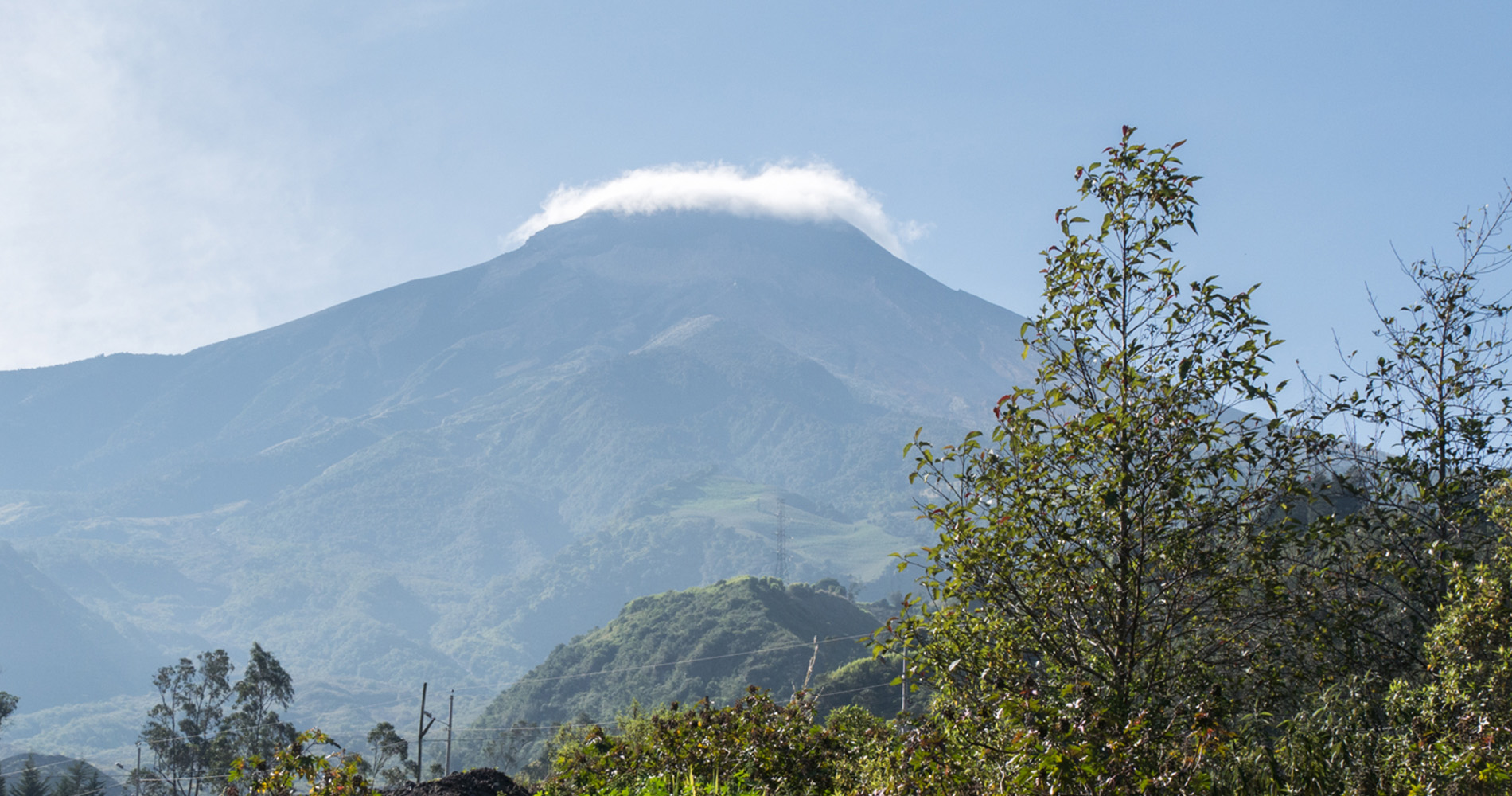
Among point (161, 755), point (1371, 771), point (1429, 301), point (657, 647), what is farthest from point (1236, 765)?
point (657, 647)

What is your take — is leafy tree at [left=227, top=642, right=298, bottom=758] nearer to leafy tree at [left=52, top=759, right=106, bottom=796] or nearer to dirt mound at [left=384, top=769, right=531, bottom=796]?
leafy tree at [left=52, top=759, right=106, bottom=796]

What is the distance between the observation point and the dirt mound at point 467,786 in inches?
375

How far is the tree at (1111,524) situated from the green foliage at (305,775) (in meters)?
4.03

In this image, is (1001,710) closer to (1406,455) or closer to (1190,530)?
(1190,530)

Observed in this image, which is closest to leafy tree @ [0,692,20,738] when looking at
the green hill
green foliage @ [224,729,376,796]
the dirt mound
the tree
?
the green hill

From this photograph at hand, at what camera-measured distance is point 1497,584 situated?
19.8 ft

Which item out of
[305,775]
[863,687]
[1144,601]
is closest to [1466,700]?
[1144,601]

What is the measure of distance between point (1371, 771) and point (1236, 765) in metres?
0.68

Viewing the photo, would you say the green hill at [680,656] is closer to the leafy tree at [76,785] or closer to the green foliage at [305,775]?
the leafy tree at [76,785]

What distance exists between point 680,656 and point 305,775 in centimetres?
9522

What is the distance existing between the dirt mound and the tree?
5966 mm

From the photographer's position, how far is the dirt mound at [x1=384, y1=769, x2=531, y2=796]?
953cm

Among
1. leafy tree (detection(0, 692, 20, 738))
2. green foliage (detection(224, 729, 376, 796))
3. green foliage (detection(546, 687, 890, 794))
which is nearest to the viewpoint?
green foliage (detection(224, 729, 376, 796))

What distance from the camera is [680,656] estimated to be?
325 feet
